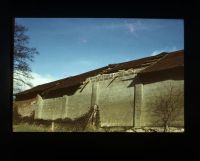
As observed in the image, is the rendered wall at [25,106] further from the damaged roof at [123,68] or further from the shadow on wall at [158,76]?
the shadow on wall at [158,76]

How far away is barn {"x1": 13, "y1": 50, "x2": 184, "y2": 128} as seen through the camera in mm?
6090

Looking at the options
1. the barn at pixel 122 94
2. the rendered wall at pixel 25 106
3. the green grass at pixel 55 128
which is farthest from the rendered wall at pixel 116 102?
the rendered wall at pixel 25 106

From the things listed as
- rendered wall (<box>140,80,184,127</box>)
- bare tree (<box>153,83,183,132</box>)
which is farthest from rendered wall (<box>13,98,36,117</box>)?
bare tree (<box>153,83,183,132</box>)

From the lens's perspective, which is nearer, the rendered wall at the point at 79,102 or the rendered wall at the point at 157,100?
the rendered wall at the point at 157,100

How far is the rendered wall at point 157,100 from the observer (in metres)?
6.05

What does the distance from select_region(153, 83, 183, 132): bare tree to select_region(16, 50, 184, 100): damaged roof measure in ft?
1.01

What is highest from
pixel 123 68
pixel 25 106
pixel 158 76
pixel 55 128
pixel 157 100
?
pixel 123 68

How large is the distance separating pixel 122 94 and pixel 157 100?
1.59ft

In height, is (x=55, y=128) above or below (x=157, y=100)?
below

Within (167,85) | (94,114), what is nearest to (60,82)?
(94,114)

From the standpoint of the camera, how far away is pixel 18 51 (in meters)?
6.12

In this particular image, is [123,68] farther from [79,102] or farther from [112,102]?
[79,102]

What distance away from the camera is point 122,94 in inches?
244

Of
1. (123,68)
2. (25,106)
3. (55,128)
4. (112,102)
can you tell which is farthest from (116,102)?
(25,106)
